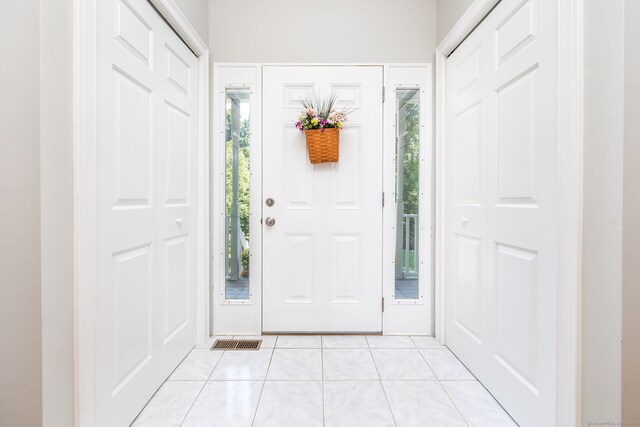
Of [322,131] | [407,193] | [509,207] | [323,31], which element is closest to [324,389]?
[509,207]

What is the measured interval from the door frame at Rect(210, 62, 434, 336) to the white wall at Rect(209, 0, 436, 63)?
0.07 meters

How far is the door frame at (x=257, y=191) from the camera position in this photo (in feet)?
7.23

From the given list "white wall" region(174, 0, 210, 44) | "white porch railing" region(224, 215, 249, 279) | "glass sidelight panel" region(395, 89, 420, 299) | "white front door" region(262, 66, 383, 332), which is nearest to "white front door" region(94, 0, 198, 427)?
"white wall" region(174, 0, 210, 44)

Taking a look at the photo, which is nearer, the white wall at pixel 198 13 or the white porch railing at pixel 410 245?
the white wall at pixel 198 13

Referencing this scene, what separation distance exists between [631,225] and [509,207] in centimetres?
52

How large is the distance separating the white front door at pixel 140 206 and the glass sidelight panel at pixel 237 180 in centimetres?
31

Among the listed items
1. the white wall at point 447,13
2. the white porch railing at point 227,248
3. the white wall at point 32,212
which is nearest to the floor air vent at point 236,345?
the white porch railing at point 227,248

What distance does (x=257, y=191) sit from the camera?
2.22m

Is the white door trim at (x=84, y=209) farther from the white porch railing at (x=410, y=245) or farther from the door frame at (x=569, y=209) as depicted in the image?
the white porch railing at (x=410, y=245)

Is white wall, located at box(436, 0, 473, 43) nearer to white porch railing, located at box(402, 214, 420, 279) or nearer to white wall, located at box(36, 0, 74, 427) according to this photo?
white porch railing, located at box(402, 214, 420, 279)

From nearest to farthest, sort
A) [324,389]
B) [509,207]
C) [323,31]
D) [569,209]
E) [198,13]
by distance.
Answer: [569,209]
[509,207]
[324,389]
[198,13]
[323,31]

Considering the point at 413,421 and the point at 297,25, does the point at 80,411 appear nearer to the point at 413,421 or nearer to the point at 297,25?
the point at 413,421

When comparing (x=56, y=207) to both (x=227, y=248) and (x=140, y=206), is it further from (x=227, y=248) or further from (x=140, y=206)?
(x=227, y=248)

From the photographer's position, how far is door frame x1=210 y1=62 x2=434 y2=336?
2.21 metres
